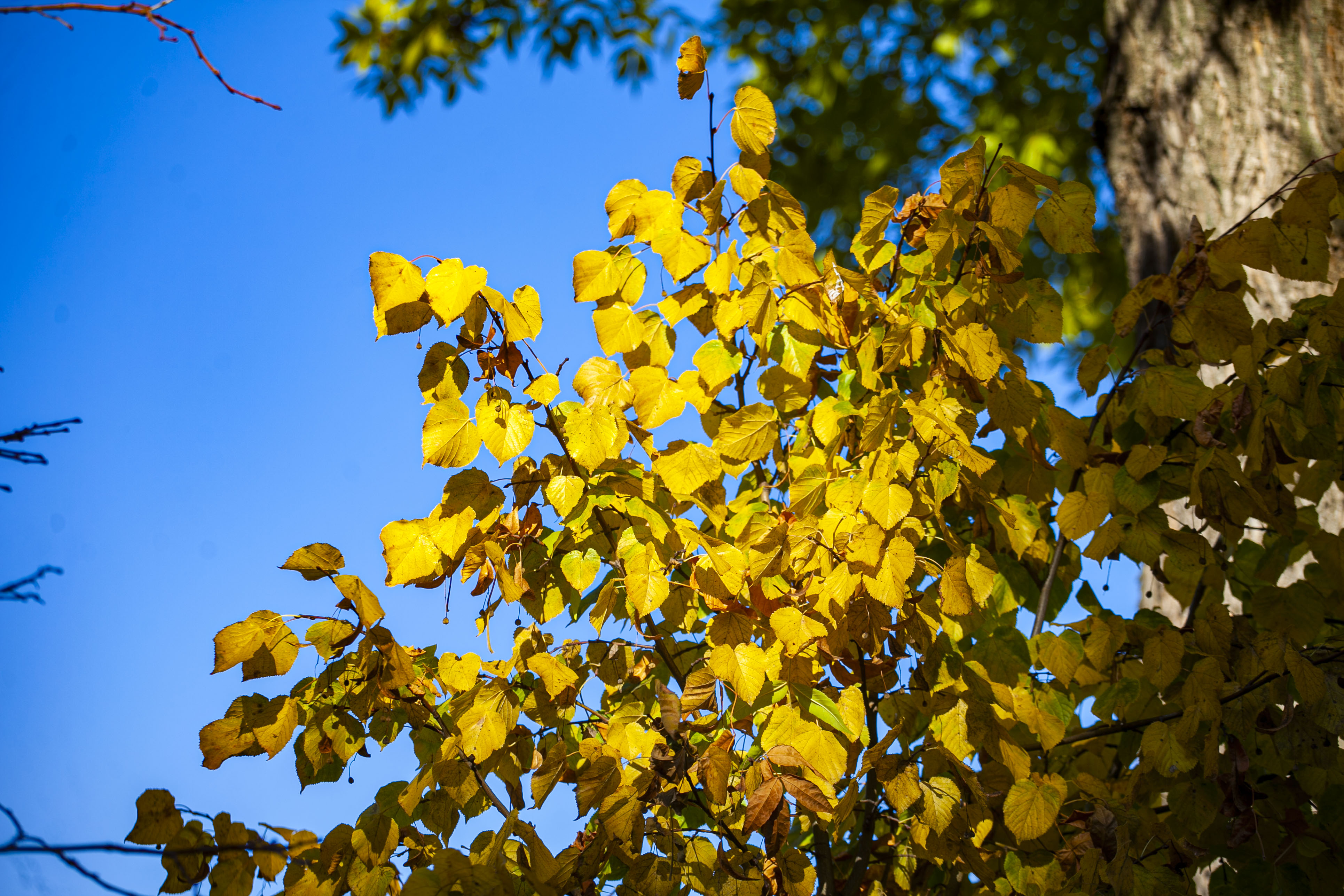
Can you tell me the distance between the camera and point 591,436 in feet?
3.70

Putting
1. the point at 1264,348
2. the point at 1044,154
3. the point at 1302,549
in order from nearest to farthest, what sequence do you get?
1. the point at 1264,348
2. the point at 1302,549
3. the point at 1044,154

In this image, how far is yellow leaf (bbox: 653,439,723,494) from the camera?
118 centimetres

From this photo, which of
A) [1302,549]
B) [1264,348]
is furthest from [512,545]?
[1302,549]

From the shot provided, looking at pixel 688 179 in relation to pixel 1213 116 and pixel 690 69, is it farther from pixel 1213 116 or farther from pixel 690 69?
pixel 1213 116

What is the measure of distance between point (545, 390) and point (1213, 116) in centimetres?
270

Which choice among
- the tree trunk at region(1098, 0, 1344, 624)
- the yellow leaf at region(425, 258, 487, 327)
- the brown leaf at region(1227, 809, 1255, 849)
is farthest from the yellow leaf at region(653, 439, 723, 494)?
the tree trunk at region(1098, 0, 1344, 624)

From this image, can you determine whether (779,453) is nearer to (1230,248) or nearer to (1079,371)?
(1079,371)

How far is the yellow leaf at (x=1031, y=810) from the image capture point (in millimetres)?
1175

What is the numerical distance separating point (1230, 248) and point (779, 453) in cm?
77

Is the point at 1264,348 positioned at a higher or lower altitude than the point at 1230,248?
lower

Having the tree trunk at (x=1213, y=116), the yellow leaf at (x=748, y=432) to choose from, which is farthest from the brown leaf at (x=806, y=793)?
the tree trunk at (x=1213, y=116)

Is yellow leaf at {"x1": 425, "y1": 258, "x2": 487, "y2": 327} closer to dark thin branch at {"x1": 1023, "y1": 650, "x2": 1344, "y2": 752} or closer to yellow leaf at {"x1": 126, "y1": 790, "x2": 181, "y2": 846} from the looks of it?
yellow leaf at {"x1": 126, "y1": 790, "x2": 181, "y2": 846}

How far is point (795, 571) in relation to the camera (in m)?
1.24

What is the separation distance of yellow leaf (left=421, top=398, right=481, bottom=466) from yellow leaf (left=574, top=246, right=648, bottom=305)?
0.80 feet
